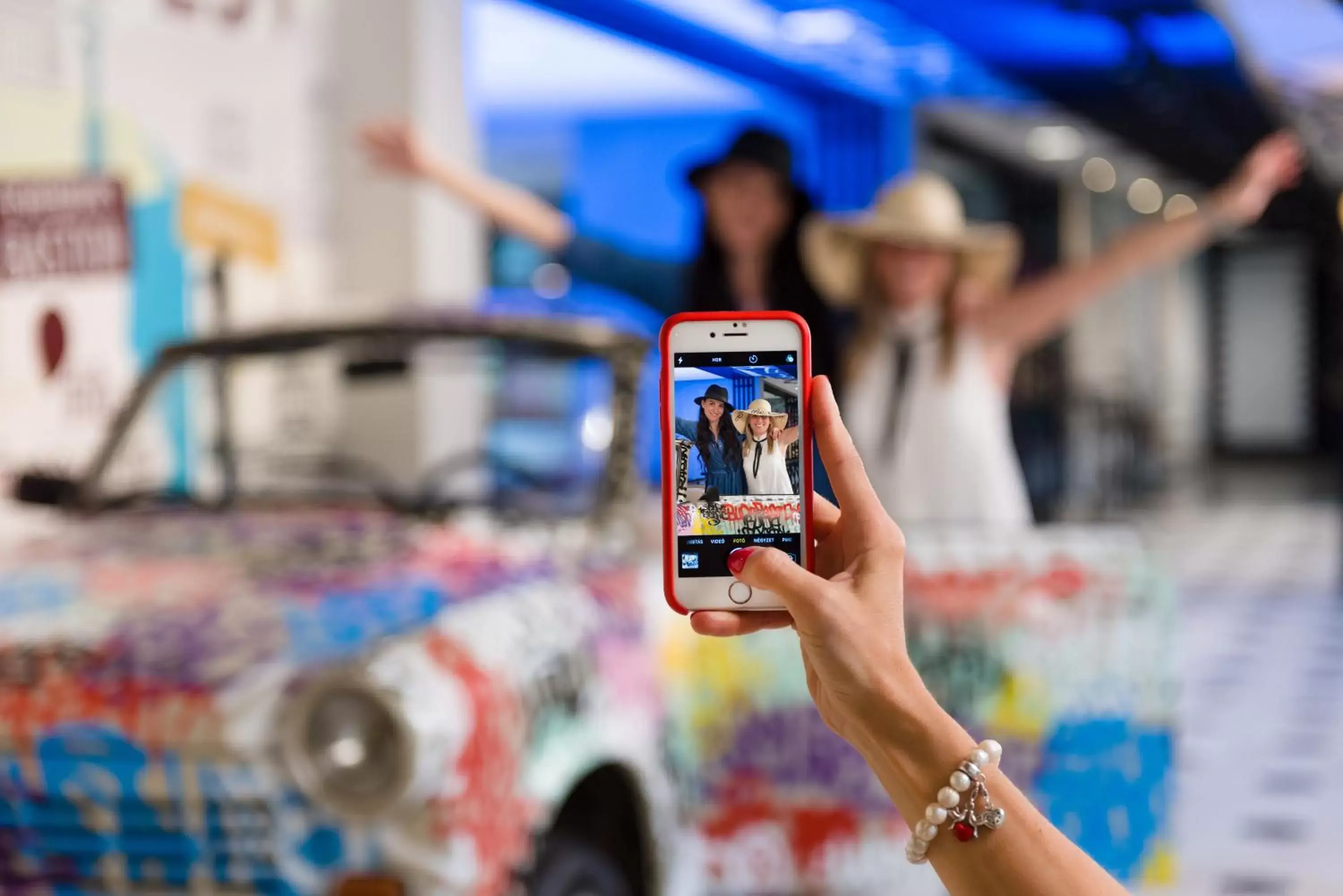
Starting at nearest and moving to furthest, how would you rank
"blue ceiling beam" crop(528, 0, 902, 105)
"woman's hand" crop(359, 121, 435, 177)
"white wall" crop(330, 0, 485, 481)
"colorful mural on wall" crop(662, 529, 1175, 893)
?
"colorful mural on wall" crop(662, 529, 1175, 893)
"woman's hand" crop(359, 121, 435, 177)
"white wall" crop(330, 0, 485, 481)
"blue ceiling beam" crop(528, 0, 902, 105)

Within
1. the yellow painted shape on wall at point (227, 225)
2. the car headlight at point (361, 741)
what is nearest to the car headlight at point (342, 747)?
the car headlight at point (361, 741)

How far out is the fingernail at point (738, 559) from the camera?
0.81 metres

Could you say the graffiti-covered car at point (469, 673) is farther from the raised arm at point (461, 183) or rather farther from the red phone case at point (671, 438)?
the red phone case at point (671, 438)

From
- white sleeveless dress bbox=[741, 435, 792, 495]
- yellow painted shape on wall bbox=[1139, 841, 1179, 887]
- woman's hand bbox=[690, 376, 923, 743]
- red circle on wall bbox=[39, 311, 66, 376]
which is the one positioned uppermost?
red circle on wall bbox=[39, 311, 66, 376]

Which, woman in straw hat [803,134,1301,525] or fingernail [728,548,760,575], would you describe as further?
woman in straw hat [803,134,1301,525]

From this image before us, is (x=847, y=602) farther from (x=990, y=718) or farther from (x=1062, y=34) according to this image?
(x=1062, y=34)

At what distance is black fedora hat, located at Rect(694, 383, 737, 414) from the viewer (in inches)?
32.7

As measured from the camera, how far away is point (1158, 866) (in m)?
2.46

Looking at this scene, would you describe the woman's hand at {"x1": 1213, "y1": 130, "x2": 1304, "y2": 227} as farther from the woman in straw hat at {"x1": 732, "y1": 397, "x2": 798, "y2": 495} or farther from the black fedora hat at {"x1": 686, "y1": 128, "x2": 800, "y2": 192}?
the woman in straw hat at {"x1": 732, "y1": 397, "x2": 798, "y2": 495}

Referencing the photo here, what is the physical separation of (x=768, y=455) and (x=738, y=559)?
6 cm

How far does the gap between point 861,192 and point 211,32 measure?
772 cm

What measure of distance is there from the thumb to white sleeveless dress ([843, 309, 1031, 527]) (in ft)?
4.21

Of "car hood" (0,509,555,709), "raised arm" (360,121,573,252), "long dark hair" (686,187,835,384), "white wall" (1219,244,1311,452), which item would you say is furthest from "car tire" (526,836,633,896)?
"white wall" (1219,244,1311,452)

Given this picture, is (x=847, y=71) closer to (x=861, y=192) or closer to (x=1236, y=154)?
(x=861, y=192)
